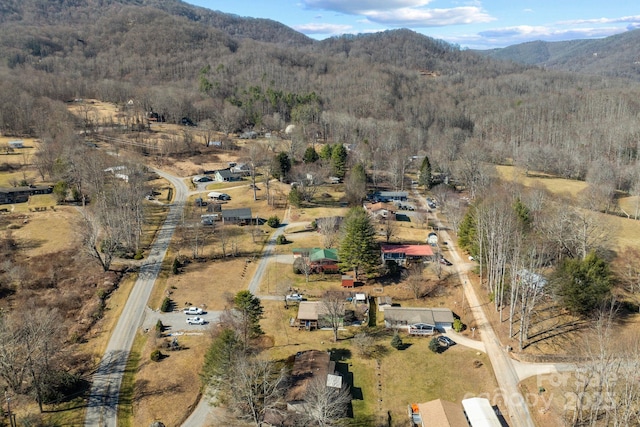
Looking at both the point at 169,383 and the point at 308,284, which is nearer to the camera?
the point at 169,383

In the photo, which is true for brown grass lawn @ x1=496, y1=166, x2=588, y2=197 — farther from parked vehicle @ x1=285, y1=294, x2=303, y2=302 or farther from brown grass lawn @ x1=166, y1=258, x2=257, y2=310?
brown grass lawn @ x1=166, y1=258, x2=257, y2=310

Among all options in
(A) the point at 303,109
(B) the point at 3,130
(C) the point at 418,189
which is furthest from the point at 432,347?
(B) the point at 3,130

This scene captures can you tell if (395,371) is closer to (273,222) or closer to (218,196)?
(273,222)

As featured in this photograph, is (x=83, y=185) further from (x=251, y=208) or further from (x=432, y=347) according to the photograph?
(x=432, y=347)

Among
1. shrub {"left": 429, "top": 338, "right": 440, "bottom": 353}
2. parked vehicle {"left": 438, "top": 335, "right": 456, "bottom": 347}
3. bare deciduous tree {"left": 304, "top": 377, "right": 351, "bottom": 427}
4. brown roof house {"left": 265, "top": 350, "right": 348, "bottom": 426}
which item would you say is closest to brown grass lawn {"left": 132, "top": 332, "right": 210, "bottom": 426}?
brown roof house {"left": 265, "top": 350, "right": 348, "bottom": 426}

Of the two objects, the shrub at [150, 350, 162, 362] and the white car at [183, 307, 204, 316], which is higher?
the white car at [183, 307, 204, 316]

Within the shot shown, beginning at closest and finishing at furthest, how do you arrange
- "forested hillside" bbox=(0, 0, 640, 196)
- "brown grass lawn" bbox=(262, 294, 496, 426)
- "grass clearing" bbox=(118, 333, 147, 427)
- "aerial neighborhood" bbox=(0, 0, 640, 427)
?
"grass clearing" bbox=(118, 333, 147, 427)
"aerial neighborhood" bbox=(0, 0, 640, 427)
"brown grass lawn" bbox=(262, 294, 496, 426)
"forested hillside" bbox=(0, 0, 640, 196)

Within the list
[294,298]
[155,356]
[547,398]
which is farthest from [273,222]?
[547,398]
